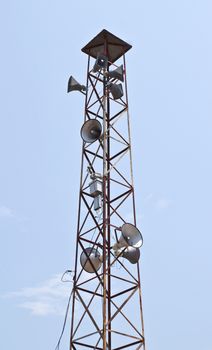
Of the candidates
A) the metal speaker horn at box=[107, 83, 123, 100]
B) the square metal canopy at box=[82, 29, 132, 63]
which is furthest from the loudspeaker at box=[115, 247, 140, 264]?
the square metal canopy at box=[82, 29, 132, 63]

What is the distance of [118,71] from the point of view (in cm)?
1784

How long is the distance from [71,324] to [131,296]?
1.93 m

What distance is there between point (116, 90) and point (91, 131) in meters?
1.95

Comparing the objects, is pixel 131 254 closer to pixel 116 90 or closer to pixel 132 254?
pixel 132 254

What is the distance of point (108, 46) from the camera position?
18.5 metres

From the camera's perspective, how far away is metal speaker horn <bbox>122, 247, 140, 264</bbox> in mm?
15375

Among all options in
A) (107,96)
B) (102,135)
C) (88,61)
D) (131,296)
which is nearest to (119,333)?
(131,296)

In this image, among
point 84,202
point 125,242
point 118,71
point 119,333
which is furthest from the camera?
point 118,71

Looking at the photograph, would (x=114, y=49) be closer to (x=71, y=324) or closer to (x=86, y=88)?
(x=86, y=88)

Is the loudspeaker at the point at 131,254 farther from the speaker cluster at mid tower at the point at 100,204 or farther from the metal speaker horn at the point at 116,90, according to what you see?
the metal speaker horn at the point at 116,90

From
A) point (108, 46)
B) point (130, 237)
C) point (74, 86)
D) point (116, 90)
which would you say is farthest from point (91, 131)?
point (130, 237)

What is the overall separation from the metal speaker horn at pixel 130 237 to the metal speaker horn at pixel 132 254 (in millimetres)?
302

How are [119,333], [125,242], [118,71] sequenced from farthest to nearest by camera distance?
[118,71], [125,242], [119,333]

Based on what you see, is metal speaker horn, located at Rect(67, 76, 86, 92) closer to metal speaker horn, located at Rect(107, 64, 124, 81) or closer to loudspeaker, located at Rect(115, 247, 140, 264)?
metal speaker horn, located at Rect(107, 64, 124, 81)
